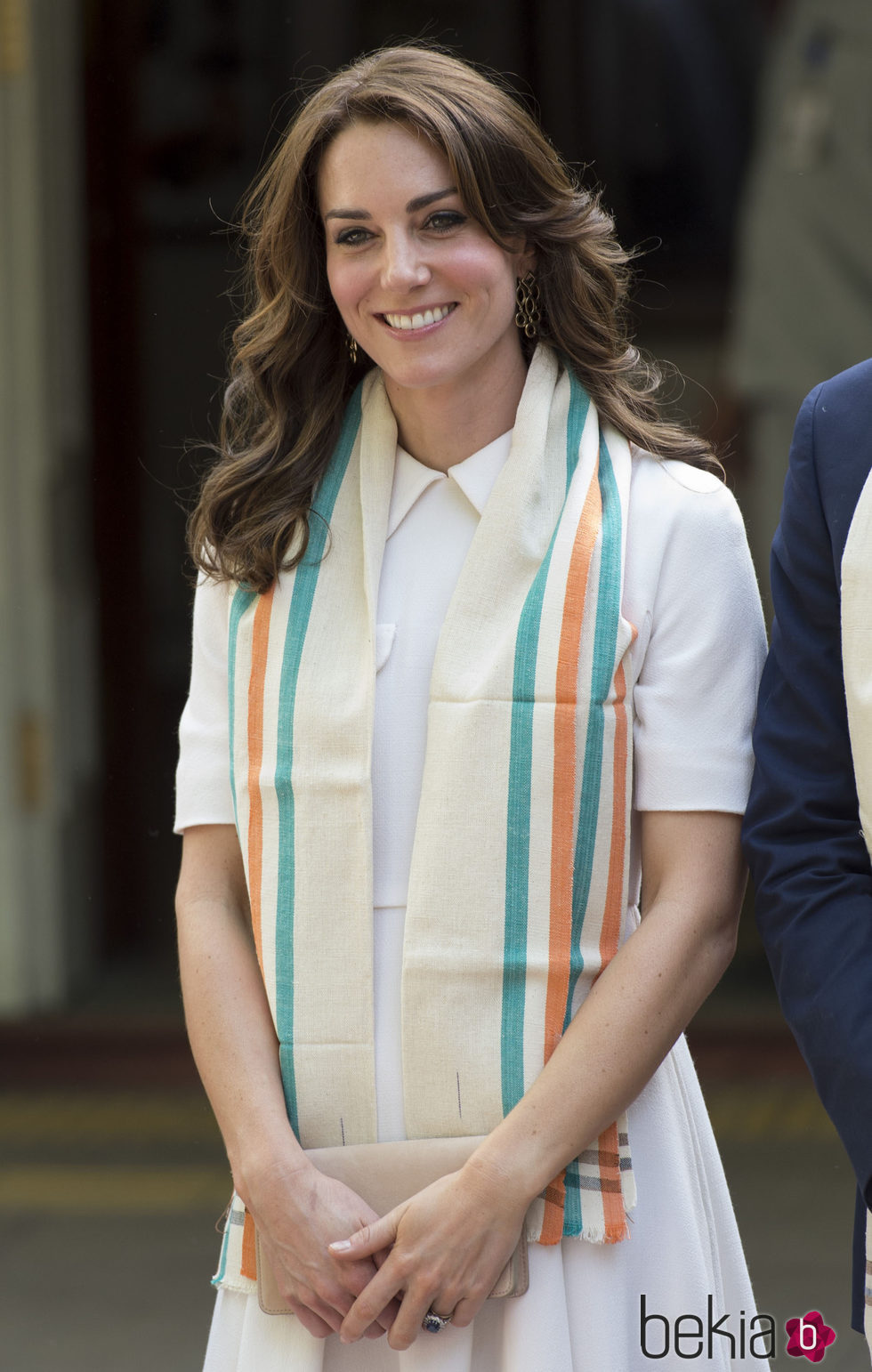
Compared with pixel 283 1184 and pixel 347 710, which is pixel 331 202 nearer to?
pixel 347 710

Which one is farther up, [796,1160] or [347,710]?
[347,710]

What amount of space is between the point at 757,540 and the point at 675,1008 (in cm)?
206

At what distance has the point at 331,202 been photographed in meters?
1.81

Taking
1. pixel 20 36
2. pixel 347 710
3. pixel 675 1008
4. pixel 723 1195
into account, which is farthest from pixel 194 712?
pixel 20 36

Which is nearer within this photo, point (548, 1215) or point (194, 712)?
point (548, 1215)

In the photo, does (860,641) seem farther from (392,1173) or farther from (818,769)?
(392,1173)

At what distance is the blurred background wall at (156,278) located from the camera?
11.3 feet

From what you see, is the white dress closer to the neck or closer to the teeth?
the neck

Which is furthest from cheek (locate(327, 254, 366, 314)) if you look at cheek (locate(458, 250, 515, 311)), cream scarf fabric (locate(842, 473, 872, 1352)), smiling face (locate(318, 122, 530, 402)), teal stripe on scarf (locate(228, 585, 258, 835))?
cream scarf fabric (locate(842, 473, 872, 1352))

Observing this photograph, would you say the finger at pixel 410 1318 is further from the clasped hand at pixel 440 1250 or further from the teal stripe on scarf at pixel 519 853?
the teal stripe on scarf at pixel 519 853

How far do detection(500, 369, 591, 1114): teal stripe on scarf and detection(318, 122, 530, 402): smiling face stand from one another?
12.3 inches

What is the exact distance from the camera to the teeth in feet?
5.82

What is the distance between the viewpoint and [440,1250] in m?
1.60

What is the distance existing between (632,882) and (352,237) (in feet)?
2.58
